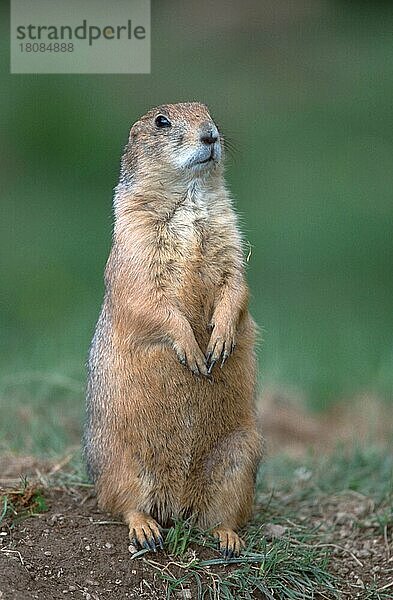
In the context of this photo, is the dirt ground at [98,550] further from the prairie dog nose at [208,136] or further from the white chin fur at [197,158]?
the prairie dog nose at [208,136]

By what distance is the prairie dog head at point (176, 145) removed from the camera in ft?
19.2

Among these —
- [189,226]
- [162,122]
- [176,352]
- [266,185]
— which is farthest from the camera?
[266,185]

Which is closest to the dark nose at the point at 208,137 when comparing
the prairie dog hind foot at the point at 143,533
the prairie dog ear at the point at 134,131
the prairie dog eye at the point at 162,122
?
the prairie dog eye at the point at 162,122

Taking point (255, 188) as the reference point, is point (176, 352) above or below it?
below

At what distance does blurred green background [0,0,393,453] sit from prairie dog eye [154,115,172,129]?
2.57m

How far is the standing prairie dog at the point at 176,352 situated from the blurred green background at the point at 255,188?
1.93m

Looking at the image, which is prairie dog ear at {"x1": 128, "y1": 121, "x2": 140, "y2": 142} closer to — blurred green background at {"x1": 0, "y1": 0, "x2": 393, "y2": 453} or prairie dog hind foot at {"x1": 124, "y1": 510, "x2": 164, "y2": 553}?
prairie dog hind foot at {"x1": 124, "y1": 510, "x2": 164, "y2": 553}

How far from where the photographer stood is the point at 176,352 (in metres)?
5.73

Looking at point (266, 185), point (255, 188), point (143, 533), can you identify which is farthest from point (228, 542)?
point (266, 185)

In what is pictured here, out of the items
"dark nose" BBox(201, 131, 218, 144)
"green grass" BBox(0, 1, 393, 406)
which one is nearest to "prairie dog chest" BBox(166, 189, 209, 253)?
"dark nose" BBox(201, 131, 218, 144)

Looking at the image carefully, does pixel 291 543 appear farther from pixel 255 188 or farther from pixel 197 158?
pixel 255 188

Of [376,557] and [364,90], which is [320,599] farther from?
[364,90]

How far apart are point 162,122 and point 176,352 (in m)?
1.19

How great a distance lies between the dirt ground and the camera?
5453 millimetres
